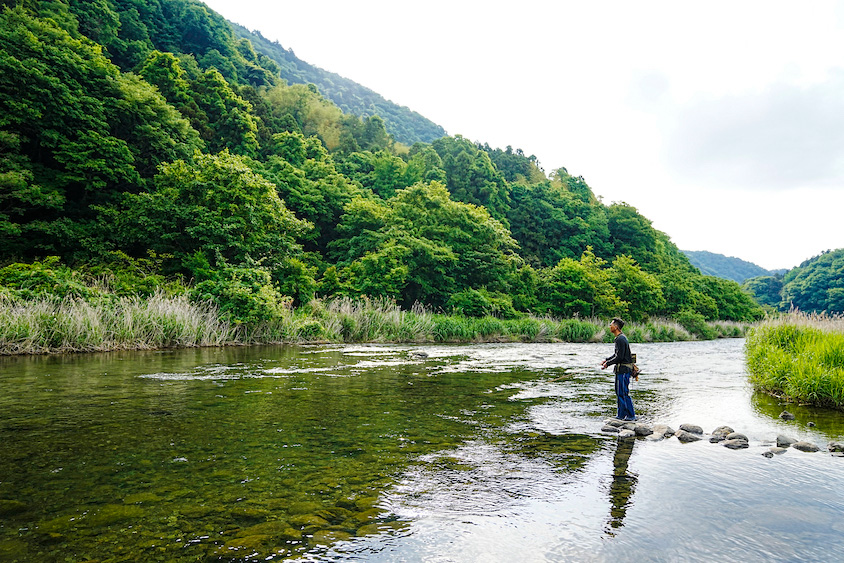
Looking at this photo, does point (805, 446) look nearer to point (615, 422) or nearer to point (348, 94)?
point (615, 422)

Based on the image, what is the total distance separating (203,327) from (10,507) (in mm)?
16397

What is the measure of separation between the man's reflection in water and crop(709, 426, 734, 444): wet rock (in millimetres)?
1473

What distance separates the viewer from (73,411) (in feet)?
26.2

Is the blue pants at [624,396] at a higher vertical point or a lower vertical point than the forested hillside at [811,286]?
lower

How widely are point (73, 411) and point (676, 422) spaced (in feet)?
31.6

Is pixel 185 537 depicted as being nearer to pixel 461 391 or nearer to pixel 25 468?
pixel 25 468

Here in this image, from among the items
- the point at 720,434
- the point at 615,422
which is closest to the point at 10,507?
the point at 615,422

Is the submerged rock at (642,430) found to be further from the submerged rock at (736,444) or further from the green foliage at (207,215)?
the green foliage at (207,215)

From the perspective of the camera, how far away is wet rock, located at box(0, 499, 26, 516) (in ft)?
13.8

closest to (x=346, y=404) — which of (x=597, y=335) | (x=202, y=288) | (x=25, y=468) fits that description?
(x=25, y=468)

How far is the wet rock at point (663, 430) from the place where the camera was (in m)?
7.85

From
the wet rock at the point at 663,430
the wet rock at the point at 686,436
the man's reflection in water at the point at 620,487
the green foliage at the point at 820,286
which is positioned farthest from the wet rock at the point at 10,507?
the green foliage at the point at 820,286

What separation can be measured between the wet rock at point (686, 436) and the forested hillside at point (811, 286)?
81335mm

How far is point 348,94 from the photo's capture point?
148250 millimetres
